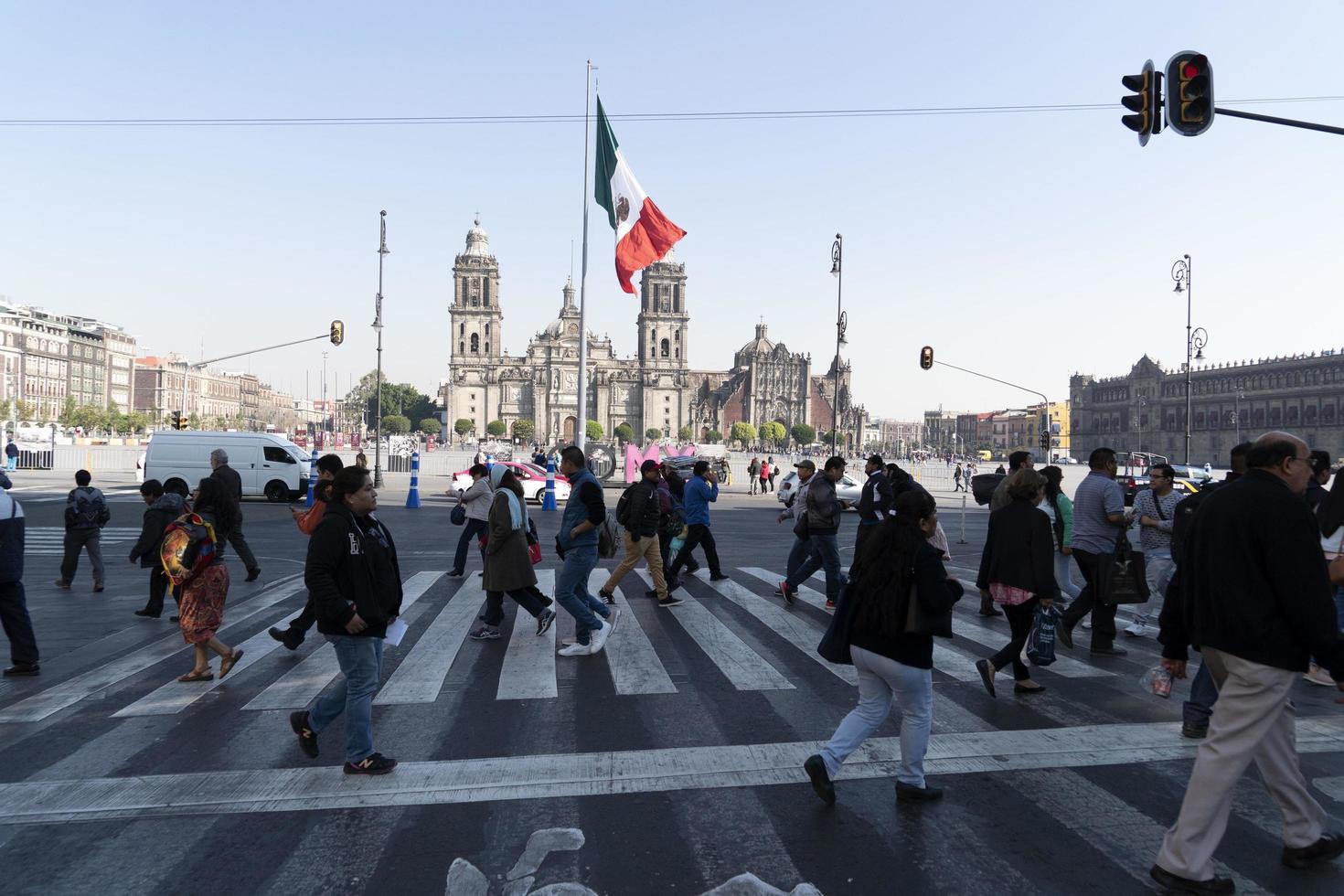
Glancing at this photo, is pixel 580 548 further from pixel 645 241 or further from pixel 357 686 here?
pixel 645 241

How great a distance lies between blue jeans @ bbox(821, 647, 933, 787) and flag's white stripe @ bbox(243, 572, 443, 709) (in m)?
3.95

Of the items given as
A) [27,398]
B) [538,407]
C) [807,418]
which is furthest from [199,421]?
[807,418]

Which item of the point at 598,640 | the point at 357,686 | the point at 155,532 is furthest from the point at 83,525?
the point at 357,686

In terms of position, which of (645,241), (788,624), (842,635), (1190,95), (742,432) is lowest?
(788,624)

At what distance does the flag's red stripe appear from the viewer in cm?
1909

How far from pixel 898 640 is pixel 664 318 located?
408 ft

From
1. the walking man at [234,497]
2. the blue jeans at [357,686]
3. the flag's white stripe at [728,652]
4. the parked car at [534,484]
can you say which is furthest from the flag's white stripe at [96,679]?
the parked car at [534,484]

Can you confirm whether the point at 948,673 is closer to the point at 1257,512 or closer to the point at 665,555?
the point at 1257,512

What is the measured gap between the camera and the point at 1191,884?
364cm

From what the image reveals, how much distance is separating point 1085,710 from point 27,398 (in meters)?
140

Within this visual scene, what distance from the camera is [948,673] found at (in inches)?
287

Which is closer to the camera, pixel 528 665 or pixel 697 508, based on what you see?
pixel 528 665

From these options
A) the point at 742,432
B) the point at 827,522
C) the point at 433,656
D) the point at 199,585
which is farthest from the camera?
the point at 742,432

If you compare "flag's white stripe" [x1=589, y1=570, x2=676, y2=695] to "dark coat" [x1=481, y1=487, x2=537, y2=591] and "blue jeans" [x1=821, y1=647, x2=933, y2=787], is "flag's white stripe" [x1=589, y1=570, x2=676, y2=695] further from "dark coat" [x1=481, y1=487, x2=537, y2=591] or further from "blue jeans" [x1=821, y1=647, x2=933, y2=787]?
"blue jeans" [x1=821, y1=647, x2=933, y2=787]
